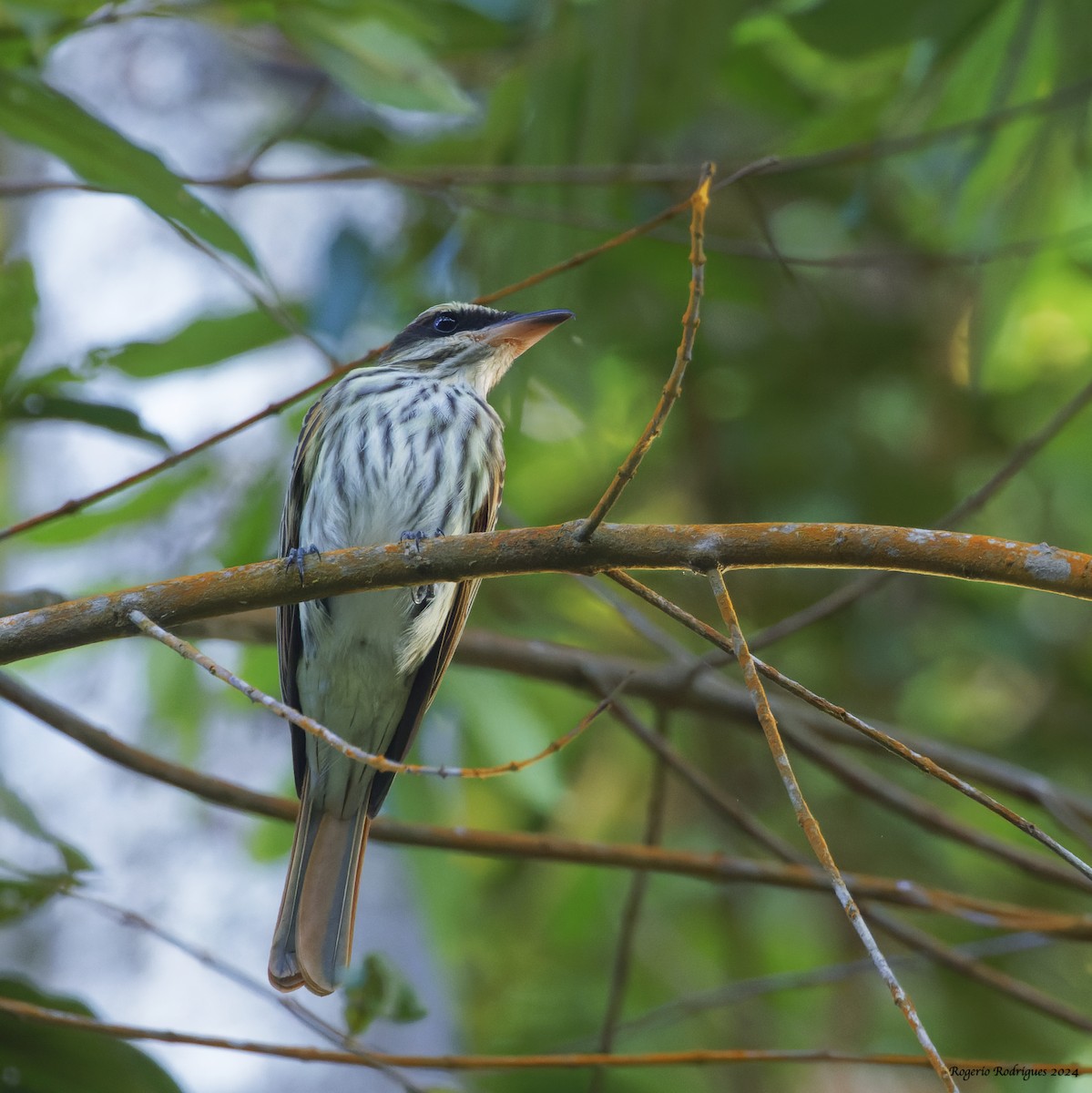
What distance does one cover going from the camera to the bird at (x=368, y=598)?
3.47 metres

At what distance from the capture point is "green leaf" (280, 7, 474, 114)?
10.9ft

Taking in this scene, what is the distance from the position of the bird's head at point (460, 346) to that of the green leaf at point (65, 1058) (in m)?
2.00

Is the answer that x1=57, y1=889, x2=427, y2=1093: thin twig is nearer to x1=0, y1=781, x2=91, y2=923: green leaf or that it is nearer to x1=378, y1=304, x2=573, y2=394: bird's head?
x1=0, y1=781, x2=91, y2=923: green leaf

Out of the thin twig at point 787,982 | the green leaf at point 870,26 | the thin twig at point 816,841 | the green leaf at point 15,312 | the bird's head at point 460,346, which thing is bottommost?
the thin twig at point 816,841

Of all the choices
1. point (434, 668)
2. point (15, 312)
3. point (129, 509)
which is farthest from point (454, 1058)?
point (129, 509)

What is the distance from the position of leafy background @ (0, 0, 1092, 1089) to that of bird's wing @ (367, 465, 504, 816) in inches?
13.4

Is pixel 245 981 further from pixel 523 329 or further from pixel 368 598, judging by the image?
pixel 523 329

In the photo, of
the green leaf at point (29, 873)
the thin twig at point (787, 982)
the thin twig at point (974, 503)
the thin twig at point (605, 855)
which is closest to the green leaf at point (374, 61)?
the thin twig at point (974, 503)

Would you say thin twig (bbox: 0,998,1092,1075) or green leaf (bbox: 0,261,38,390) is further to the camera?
green leaf (bbox: 0,261,38,390)

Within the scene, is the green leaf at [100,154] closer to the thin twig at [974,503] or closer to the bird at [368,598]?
the bird at [368,598]

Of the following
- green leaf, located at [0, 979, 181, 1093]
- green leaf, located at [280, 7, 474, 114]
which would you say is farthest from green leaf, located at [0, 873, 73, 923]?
green leaf, located at [280, 7, 474, 114]

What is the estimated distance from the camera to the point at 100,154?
2.93 metres

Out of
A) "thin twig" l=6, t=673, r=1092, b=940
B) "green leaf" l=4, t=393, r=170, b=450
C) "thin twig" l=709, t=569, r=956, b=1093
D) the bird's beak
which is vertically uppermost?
the bird's beak

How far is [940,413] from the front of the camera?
18.8ft
